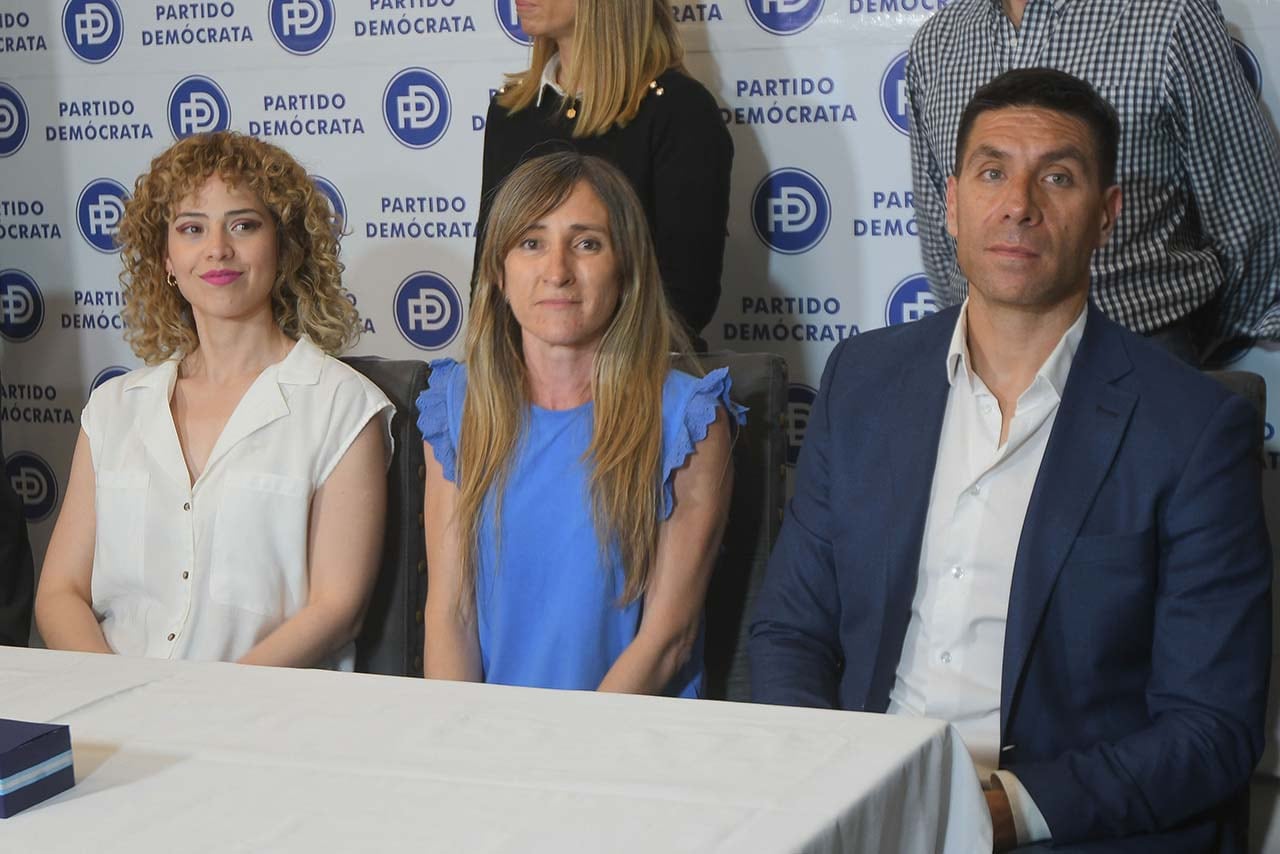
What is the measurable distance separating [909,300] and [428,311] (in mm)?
1274

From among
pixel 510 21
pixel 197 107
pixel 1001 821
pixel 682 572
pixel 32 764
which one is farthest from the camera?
pixel 197 107

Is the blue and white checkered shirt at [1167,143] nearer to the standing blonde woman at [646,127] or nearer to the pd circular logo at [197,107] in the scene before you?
the standing blonde woman at [646,127]

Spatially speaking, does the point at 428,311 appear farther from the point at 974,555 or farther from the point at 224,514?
the point at 974,555

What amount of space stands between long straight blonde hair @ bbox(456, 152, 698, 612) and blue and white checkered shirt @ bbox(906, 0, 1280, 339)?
84 cm

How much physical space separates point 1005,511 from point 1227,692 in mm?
333

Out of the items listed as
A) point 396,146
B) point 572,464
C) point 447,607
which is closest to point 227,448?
point 447,607

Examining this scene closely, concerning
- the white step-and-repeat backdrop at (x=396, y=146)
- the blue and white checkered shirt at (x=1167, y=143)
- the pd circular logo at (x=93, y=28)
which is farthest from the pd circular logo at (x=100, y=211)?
the blue and white checkered shirt at (x=1167, y=143)

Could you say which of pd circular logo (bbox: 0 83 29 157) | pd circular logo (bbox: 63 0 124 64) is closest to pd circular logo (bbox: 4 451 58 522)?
pd circular logo (bbox: 0 83 29 157)

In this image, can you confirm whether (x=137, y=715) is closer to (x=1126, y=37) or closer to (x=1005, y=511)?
(x=1005, y=511)

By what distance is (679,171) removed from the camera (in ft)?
10.1

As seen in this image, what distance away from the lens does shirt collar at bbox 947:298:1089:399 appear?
191 centimetres

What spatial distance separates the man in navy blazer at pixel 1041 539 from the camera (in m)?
Answer: 1.78

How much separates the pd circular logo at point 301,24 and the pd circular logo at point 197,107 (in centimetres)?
24

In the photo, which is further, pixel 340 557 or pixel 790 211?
pixel 790 211
